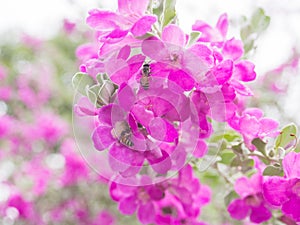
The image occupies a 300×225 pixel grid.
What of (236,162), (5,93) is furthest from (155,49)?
(5,93)

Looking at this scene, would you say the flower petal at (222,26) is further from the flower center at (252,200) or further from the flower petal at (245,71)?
the flower center at (252,200)

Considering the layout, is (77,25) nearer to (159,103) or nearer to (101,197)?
(101,197)

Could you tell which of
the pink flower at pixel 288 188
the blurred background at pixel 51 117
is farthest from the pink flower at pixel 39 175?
the pink flower at pixel 288 188

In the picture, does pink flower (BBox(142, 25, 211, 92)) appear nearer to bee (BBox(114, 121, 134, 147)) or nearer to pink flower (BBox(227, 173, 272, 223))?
bee (BBox(114, 121, 134, 147))

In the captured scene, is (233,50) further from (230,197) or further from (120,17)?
(230,197)

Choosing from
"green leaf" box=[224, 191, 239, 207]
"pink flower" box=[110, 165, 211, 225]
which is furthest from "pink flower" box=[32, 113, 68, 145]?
"green leaf" box=[224, 191, 239, 207]

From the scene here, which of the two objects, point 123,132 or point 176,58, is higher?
point 176,58
